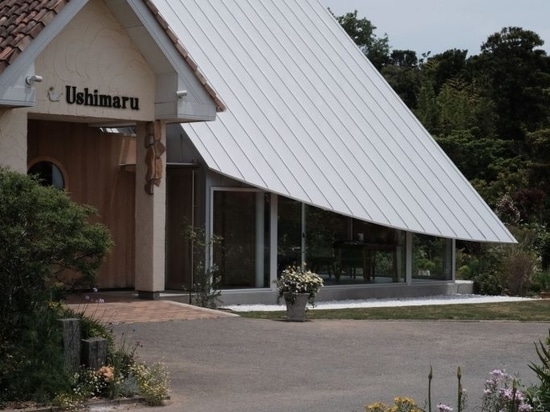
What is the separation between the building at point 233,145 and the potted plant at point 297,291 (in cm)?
268

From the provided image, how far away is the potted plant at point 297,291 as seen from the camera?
1895 cm

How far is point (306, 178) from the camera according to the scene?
23188 mm

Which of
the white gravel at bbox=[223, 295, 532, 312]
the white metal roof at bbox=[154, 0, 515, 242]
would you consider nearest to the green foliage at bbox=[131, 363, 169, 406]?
the white gravel at bbox=[223, 295, 532, 312]

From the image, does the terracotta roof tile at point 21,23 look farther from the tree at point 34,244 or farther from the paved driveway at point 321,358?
the tree at point 34,244

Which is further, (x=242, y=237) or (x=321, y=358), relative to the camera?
(x=242, y=237)

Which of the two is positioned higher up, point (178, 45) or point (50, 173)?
point (178, 45)

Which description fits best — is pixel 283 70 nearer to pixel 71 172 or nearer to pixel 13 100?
pixel 71 172

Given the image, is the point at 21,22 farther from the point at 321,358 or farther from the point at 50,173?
the point at 321,358

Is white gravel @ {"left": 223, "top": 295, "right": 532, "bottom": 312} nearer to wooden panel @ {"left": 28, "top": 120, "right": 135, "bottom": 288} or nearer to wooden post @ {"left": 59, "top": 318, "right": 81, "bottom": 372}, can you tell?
wooden panel @ {"left": 28, "top": 120, "right": 135, "bottom": 288}

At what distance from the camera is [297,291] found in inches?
752

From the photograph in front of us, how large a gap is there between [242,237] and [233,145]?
1.99 meters

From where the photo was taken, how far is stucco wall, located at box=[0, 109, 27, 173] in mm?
17719

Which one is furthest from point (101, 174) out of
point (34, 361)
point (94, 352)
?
point (34, 361)

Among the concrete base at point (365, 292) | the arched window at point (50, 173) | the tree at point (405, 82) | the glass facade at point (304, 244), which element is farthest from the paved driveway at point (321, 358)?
the tree at point (405, 82)
